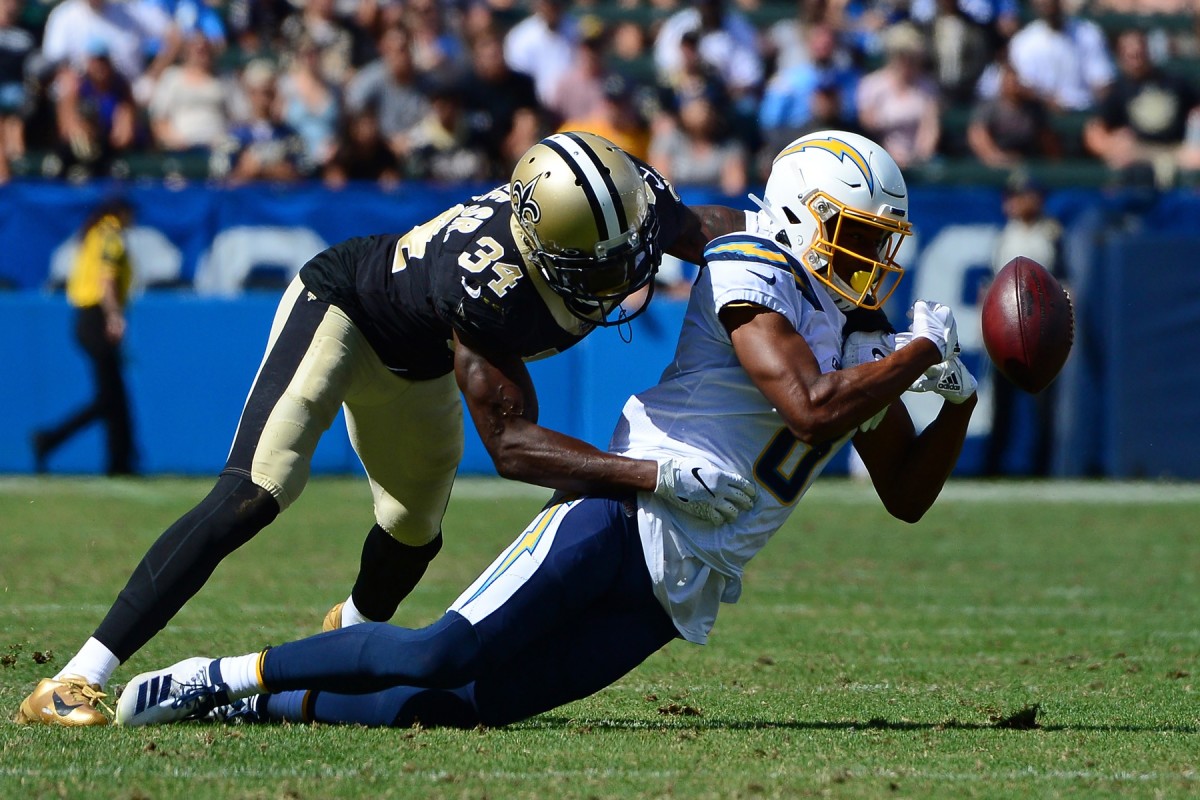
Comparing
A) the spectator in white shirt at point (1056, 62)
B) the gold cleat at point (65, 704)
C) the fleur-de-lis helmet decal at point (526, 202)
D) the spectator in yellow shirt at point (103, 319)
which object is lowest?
the spectator in yellow shirt at point (103, 319)

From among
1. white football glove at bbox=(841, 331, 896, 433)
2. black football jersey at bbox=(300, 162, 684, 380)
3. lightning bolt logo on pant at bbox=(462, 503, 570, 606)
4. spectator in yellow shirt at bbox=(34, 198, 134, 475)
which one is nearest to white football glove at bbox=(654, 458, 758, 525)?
lightning bolt logo on pant at bbox=(462, 503, 570, 606)

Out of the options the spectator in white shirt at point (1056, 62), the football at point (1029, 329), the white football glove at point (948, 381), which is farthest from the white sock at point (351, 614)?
the spectator in white shirt at point (1056, 62)

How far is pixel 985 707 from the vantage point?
4551mm

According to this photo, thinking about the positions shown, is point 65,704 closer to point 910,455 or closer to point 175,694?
point 175,694

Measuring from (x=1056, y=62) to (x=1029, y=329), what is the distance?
374 inches

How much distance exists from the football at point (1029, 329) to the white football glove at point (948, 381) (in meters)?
0.11

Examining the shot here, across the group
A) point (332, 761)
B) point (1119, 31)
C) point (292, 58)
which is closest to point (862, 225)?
point (332, 761)

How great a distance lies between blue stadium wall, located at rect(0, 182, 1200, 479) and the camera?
1055cm

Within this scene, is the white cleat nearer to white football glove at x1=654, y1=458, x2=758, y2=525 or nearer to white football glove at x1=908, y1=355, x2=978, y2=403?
white football glove at x1=654, y1=458, x2=758, y2=525

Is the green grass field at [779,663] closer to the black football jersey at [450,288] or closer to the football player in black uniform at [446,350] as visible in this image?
the football player in black uniform at [446,350]

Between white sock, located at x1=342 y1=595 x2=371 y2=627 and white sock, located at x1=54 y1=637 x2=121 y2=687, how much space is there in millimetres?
942

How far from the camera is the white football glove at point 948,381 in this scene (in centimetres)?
414

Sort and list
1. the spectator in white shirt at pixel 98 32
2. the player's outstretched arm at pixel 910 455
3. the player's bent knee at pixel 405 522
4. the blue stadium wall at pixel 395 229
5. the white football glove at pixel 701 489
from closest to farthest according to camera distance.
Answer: the white football glove at pixel 701 489 < the player's outstretched arm at pixel 910 455 < the player's bent knee at pixel 405 522 < the blue stadium wall at pixel 395 229 < the spectator in white shirt at pixel 98 32

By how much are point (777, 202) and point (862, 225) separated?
0.25m
